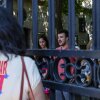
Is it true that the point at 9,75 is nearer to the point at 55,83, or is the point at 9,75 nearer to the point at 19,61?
the point at 19,61

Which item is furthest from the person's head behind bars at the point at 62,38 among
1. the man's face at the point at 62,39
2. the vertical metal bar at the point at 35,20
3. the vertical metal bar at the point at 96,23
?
the vertical metal bar at the point at 96,23

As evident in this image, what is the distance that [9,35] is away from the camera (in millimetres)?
1973

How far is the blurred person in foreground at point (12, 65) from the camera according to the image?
192 centimetres

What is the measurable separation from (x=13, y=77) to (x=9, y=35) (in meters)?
0.25

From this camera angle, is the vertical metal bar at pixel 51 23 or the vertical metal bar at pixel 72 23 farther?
the vertical metal bar at pixel 51 23

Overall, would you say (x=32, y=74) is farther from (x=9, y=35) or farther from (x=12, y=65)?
(x=9, y=35)

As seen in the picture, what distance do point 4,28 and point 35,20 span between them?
0.67 m

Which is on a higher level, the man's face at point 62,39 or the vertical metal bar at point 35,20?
the vertical metal bar at point 35,20

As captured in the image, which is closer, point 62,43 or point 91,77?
point 91,77

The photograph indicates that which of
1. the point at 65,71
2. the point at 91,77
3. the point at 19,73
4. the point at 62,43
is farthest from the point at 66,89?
the point at 62,43

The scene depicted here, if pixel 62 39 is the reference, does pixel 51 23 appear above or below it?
above

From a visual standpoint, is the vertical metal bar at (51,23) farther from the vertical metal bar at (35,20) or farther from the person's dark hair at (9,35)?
the person's dark hair at (9,35)

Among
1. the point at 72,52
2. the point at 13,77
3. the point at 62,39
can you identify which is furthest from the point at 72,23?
the point at 62,39

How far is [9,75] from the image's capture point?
1943mm
